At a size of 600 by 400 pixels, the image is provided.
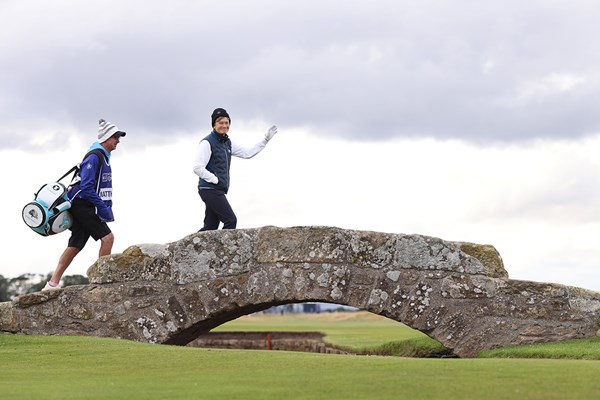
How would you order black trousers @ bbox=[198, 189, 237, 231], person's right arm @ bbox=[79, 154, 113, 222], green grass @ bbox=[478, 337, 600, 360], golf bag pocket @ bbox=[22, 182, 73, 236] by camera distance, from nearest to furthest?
green grass @ bbox=[478, 337, 600, 360], golf bag pocket @ bbox=[22, 182, 73, 236], person's right arm @ bbox=[79, 154, 113, 222], black trousers @ bbox=[198, 189, 237, 231]

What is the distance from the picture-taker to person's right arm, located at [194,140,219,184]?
43.5 ft

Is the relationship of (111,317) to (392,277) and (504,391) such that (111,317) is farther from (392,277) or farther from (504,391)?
(504,391)

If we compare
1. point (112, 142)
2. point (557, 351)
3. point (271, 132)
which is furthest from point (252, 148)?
point (557, 351)

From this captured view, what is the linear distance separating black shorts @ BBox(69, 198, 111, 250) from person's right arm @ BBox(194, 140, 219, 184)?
151 centimetres

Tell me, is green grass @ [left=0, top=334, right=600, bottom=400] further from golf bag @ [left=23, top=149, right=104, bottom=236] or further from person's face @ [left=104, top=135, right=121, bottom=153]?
person's face @ [left=104, top=135, right=121, bottom=153]

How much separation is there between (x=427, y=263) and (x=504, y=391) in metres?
5.35

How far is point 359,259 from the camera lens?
42.7ft

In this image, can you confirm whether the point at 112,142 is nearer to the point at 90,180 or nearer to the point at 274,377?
the point at 90,180

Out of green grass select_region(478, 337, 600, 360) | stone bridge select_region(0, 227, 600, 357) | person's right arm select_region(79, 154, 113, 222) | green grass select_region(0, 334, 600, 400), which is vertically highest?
person's right arm select_region(79, 154, 113, 222)

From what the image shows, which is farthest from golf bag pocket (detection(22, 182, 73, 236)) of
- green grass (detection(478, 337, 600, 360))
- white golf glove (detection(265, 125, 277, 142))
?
green grass (detection(478, 337, 600, 360))

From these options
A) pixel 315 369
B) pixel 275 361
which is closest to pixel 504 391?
pixel 315 369

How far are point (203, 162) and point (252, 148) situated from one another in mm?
960

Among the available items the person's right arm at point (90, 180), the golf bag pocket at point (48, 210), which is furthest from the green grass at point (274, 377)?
A: the person's right arm at point (90, 180)

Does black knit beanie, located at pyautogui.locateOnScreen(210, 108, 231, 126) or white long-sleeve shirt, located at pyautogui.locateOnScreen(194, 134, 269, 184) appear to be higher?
black knit beanie, located at pyautogui.locateOnScreen(210, 108, 231, 126)
